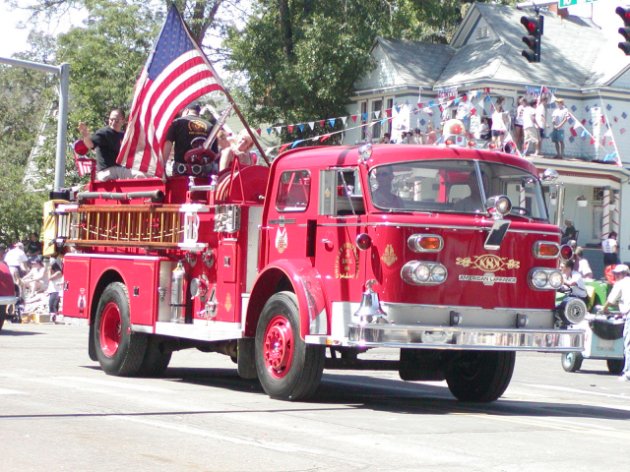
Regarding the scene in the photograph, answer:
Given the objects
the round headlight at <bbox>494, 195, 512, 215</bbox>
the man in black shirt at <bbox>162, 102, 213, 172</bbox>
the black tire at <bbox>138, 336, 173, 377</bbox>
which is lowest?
the black tire at <bbox>138, 336, 173, 377</bbox>

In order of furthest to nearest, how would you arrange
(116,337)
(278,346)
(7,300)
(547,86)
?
(547,86) → (7,300) → (116,337) → (278,346)

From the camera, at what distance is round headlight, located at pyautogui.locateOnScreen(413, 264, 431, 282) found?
453 inches

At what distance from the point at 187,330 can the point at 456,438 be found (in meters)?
4.54

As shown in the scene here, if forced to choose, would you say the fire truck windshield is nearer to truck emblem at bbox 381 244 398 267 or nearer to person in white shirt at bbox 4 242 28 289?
truck emblem at bbox 381 244 398 267

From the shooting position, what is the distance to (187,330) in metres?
13.8

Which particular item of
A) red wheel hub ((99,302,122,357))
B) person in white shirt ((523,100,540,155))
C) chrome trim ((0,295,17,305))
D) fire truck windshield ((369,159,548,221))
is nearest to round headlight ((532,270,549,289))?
fire truck windshield ((369,159,548,221))

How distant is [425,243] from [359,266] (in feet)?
2.16

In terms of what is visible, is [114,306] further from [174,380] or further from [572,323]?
[572,323]

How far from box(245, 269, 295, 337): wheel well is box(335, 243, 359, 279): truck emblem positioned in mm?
858

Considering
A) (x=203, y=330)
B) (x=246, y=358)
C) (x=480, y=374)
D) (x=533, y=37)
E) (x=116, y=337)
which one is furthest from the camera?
(x=533, y=37)

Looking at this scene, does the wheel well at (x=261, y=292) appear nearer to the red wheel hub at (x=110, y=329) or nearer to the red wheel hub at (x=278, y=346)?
the red wheel hub at (x=278, y=346)

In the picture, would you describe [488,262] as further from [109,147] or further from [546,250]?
[109,147]

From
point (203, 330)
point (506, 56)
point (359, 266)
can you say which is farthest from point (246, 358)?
point (506, 56)

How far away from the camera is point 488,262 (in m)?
11.9
